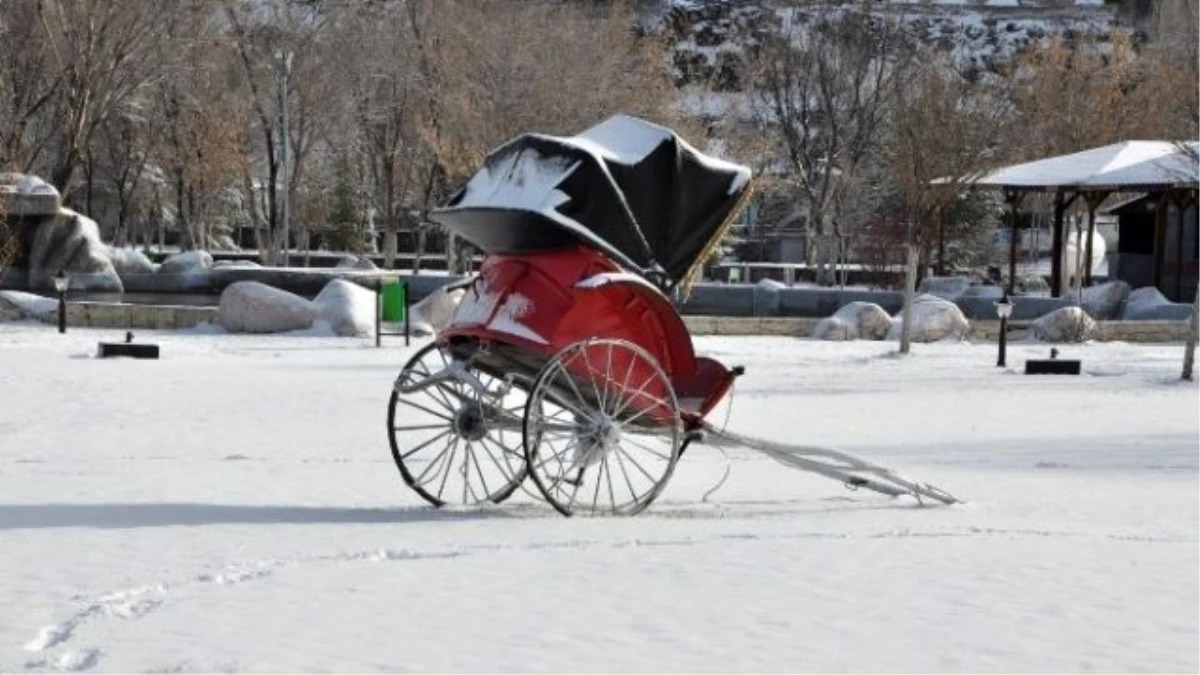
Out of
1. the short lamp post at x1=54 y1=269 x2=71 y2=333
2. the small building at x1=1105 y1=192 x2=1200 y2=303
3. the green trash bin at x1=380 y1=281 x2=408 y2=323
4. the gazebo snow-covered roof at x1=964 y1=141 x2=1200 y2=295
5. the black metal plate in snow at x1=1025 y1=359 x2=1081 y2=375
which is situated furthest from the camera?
the small building at x1=1105 y1=192 x2=1200 y2=303

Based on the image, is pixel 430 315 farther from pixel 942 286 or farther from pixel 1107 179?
pixel 942 286

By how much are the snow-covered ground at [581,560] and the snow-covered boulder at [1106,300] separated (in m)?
22.5

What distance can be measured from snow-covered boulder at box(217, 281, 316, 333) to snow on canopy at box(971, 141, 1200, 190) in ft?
61.7

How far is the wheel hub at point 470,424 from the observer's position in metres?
9.75

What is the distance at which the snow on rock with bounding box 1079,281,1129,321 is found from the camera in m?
37.8

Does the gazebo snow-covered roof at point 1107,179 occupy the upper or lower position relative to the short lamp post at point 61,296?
upper

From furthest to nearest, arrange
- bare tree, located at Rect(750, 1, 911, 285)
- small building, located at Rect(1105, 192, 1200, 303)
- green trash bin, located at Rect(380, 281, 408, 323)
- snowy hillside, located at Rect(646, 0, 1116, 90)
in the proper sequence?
snowy hillside, located at Rect(646, 0, 1116, 90) → bare tree, located at Rect(750, 1, 911, 285) → small building, located at Rect(1105, 192, 1200, 303) → green trash bin, located at Rect(380, 281, 408, 323)

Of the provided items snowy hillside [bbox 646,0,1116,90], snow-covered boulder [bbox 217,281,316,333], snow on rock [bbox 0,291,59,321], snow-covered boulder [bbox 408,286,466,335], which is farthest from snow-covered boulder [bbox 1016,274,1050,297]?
snowy hillside [bbox 646,0,1116,90]

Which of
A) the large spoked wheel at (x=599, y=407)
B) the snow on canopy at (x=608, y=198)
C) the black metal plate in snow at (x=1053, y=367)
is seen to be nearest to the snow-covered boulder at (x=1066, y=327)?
the black metal plate in snow at (x=1053, y=367)

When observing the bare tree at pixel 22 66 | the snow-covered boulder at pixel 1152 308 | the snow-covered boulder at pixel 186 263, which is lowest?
the snow-covered boulder at pixel 1152 308

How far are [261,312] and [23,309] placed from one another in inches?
164

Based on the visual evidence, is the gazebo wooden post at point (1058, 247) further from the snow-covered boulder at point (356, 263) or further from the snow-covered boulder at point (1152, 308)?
the snow-covered boulder at point (356, 263)

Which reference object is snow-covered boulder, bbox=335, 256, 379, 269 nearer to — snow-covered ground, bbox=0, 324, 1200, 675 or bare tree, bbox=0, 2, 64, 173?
bare tree, bbox=0, 2, 64, 173

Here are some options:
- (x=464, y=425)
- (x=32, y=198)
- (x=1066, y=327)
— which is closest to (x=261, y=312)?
(x=32, y=198)
